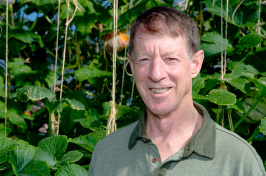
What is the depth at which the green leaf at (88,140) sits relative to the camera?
1312mm

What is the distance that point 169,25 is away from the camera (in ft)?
2.92

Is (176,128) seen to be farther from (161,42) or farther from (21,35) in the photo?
(21,35)

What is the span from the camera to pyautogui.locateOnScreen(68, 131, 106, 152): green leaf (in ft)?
4.30

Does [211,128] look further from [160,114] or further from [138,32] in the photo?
[138,32]

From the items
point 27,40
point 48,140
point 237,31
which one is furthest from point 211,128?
point 27,40

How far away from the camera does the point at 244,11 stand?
1.63m

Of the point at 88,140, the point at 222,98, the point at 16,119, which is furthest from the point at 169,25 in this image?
the point at 16,119

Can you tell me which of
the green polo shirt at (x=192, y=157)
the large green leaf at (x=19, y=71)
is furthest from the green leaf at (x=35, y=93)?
the green polo shirt at (x=192, y=157)

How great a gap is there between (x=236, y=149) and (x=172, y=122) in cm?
16

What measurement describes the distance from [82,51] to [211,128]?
1311 mm

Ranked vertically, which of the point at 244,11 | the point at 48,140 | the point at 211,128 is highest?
the point at 244,11

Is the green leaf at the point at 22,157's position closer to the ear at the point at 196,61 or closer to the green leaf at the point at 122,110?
the green leaf at the point at 122,110

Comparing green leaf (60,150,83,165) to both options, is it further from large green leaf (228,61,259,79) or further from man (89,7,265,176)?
large green leaf (228,61,259,79)

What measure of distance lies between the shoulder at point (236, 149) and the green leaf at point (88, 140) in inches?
20.2
